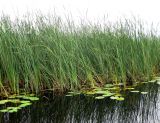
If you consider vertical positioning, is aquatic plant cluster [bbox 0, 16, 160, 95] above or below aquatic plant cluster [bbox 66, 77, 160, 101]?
above

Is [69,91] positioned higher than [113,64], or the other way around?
[113,64]

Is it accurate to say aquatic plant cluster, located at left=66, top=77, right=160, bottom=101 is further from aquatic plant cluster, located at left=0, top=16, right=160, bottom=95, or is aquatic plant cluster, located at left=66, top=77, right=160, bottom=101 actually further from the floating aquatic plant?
the floating aquatic plant

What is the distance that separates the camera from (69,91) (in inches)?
180

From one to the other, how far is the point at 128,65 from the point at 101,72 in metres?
0.54

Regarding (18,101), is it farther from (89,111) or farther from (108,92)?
(108,92)

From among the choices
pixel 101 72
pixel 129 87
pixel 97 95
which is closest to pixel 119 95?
pixel 97 95

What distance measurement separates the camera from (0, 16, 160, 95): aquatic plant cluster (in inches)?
167

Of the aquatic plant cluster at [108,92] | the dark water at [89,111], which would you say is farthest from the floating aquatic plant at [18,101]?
the aquatic plant cluster at [108,92]

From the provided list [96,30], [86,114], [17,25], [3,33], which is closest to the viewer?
[86,114]

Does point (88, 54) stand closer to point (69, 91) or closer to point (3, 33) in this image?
point (69, 91)

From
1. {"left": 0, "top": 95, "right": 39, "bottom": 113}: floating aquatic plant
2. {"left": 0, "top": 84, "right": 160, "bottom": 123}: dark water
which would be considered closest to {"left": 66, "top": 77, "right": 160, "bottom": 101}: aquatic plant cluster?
{"left": 0, "top": 84, "right": 160, "bottom": 123}: dark water

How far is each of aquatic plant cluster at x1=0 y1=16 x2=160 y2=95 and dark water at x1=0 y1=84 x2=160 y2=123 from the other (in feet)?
1.64

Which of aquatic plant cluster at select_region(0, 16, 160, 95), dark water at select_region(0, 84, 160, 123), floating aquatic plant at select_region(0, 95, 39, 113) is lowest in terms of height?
dark water at select_region(0, 84, 160, 123)

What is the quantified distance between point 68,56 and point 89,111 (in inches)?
48.1
